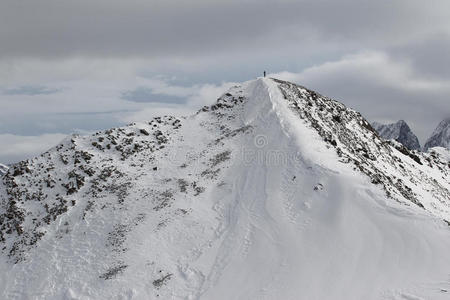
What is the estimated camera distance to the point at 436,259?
959 inches

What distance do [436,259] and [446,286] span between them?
117 inches

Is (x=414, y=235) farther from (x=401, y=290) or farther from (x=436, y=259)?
(x=401, y=290)

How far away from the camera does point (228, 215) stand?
33.4 meters

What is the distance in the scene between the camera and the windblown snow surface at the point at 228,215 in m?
25.9

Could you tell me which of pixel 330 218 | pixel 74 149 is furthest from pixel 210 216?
pixel 74 149

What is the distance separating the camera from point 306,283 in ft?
82.5

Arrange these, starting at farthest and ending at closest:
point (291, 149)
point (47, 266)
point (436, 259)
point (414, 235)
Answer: point (291, 149)
point (47, 266)
point (414, 235)
point (436, 259)

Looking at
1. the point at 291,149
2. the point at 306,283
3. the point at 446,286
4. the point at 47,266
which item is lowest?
the point at 47,266

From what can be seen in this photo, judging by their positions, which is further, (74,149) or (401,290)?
(74,149)

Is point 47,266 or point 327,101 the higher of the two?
point 327,101

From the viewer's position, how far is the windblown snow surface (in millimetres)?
25938

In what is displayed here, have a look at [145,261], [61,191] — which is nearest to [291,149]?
[145,261]

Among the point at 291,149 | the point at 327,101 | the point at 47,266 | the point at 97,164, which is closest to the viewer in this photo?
the point at 47,266

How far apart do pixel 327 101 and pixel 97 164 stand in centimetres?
3253
